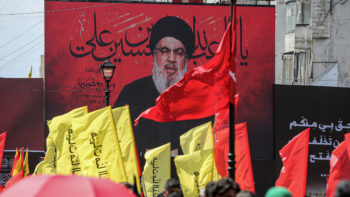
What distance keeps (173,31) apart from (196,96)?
64.6 feet

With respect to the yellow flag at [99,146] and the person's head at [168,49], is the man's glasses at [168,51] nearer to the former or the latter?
the person's head at [168,49]

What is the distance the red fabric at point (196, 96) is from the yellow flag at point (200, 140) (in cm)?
398

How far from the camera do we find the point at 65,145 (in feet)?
43.0

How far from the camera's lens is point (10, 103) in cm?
2986

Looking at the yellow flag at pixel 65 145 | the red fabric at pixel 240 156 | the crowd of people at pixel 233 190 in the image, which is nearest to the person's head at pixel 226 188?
the crowd of people at pixel 233 190

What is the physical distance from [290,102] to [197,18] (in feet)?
15.4

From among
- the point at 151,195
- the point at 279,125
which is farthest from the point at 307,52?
the point at 151,195

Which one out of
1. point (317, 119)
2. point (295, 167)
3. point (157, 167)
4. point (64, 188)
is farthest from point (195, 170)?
point (317, 119)

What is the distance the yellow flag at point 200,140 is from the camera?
14812 millimetres

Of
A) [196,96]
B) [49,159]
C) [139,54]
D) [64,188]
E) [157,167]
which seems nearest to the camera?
[64,188]

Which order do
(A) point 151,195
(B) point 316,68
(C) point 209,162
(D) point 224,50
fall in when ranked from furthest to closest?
(B) point 316,68 < (A) point 151,195 < (C) point 209,162 < (D) point 224,50


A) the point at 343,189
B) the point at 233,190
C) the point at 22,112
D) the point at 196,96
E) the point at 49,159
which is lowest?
the point at 49,159

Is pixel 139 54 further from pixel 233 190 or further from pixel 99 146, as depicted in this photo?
pixel 233 190

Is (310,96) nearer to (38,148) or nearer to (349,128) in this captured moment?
(349,128)
